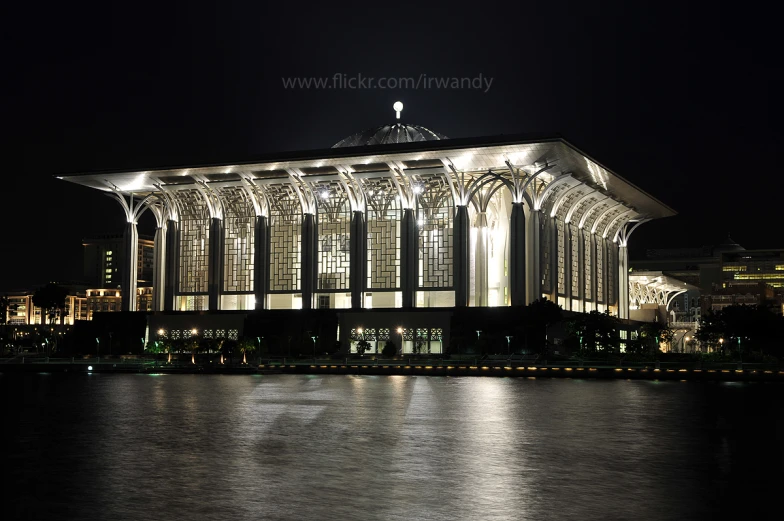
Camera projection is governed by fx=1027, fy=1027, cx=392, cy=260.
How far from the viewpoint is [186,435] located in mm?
27531

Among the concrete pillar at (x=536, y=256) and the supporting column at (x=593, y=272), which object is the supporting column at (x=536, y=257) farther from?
the supporting column at (x=593, y=272)

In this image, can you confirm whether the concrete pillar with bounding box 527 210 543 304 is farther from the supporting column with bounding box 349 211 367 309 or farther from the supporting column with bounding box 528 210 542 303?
the supporting column with bounding box 349 211 367 309

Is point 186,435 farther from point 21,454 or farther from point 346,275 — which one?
point 346,275

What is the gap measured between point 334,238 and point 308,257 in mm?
2707

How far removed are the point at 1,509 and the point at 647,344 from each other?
7579 centimetres

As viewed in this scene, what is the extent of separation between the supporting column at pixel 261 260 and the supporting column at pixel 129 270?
12710mm

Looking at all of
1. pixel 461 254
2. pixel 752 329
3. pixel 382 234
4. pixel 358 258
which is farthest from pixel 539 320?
pixel 752 329

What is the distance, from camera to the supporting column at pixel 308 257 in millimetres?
84762

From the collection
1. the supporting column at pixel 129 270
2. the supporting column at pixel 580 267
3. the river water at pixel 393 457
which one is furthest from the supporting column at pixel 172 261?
the river water at pixel 393 457

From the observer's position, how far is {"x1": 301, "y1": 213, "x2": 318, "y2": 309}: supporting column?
3337 inches

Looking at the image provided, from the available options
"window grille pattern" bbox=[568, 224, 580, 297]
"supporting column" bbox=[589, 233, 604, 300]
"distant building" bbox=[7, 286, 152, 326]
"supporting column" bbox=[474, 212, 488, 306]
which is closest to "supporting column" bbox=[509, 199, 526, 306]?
"supporting column" bbox=[474, 212, 488, 306]

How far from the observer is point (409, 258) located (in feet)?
267

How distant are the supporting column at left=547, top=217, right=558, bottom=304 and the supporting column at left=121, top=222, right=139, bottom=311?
3672 centimetres

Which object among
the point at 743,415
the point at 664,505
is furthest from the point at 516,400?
the point at 664,505
